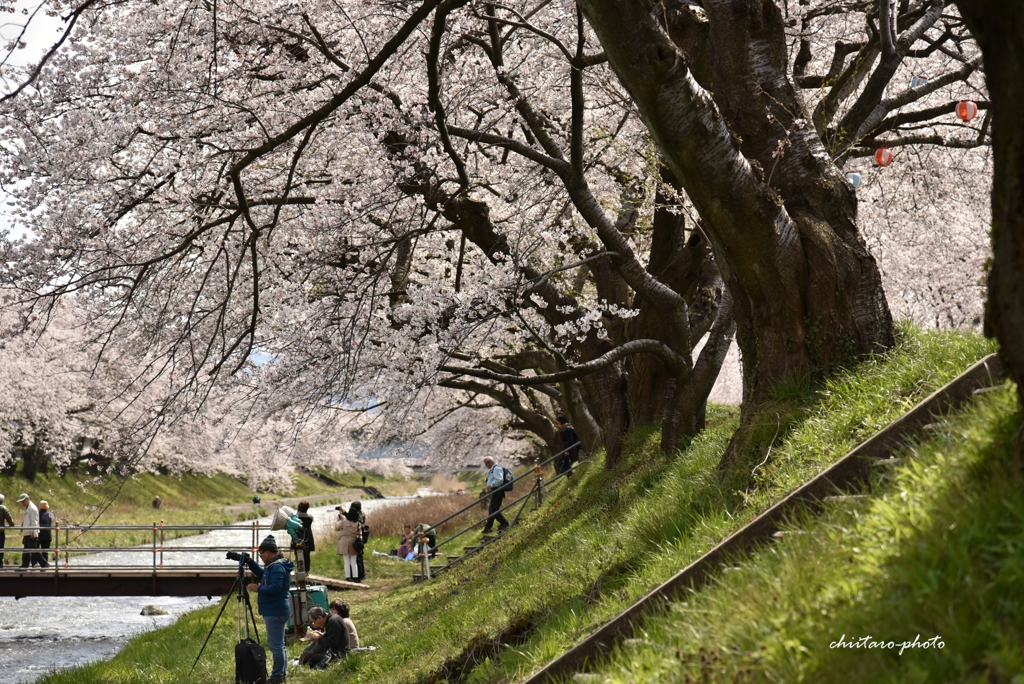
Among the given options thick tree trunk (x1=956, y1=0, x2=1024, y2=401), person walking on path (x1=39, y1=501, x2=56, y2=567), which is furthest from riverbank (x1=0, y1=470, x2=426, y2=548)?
thick tree trunk (x1=956, y1=0, x2=1024, y2=401)

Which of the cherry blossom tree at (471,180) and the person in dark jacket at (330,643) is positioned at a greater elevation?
the cherry blossom tree at (471,180)

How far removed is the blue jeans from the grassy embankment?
296mm

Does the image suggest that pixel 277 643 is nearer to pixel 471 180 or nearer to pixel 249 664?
pixel 249 664

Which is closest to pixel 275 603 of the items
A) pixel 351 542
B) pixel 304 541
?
pixel 304 541

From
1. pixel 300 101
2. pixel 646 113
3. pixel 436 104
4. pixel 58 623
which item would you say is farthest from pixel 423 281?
pixel 58 623

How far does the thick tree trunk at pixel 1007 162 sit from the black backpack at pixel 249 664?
8.15 m

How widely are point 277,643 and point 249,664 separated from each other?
521 millimetres

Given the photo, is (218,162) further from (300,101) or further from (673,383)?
(673,383)

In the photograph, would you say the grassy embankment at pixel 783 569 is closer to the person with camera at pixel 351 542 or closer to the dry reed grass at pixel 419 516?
the person with camera at pixel 351 542

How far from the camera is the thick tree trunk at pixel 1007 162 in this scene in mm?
2992

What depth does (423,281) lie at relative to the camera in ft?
46.2

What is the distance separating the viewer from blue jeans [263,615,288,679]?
952 centimetres

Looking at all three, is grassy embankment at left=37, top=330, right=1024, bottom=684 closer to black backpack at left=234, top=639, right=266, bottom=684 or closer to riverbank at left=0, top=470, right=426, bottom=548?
black backpack at left=234, top=639, right=266, bottom=684

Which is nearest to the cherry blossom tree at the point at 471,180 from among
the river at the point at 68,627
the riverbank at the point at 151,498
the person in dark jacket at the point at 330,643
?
the person in dark jacket at the point at 330,643
